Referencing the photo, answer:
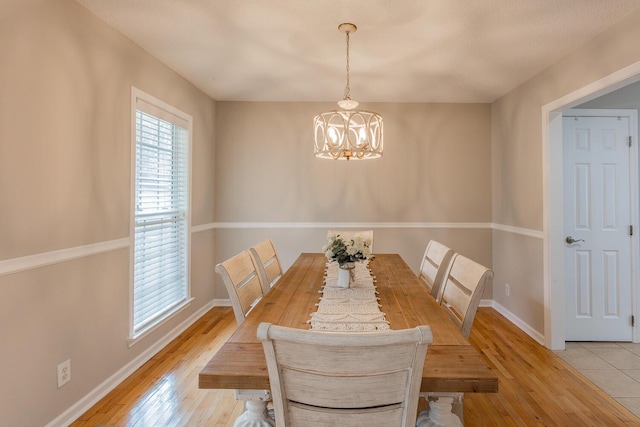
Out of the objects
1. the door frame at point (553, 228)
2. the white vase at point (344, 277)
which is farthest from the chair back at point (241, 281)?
the door frame at point (553, 228)

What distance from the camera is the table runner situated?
4.91 ft

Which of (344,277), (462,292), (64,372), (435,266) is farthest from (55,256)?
(435,266)

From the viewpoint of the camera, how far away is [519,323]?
3.62m

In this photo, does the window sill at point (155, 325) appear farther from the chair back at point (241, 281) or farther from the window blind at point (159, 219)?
the chair back at point (241, 281)

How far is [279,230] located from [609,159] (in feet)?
10.9

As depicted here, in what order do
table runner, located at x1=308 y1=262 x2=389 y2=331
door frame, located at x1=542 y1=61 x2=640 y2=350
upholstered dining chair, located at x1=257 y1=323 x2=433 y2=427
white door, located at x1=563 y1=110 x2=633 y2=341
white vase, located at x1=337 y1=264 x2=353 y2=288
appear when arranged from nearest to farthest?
1. upholstered dining chair, located at x1=257 y1=323 x2=433 y2=427
2. table runner, located at x1=308 y1=262 x2=389 y2=331
3. white vase, located at x1=337 y1=264 x2=353 y2=288
4. door frame, located at x1=542 y1=61 x2=640 y2=350
5. white door, located at x1=563 y1=110 x2=633 y2=341

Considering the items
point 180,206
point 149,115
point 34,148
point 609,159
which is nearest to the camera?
point 34,148

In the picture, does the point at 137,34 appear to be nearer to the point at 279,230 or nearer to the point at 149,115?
the point at 149,115

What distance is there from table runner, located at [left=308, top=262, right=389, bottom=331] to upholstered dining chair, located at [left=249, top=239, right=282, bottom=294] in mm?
406

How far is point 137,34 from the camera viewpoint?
2.59 m

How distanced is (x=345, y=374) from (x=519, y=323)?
11.2ft

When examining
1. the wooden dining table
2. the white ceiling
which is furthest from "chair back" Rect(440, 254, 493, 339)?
the white ceiling

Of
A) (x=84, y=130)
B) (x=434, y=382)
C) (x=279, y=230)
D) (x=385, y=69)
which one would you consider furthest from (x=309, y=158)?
(x=434, y=382)

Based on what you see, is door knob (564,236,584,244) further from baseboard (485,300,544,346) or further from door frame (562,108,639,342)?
baseboard (485,300,544,346)
